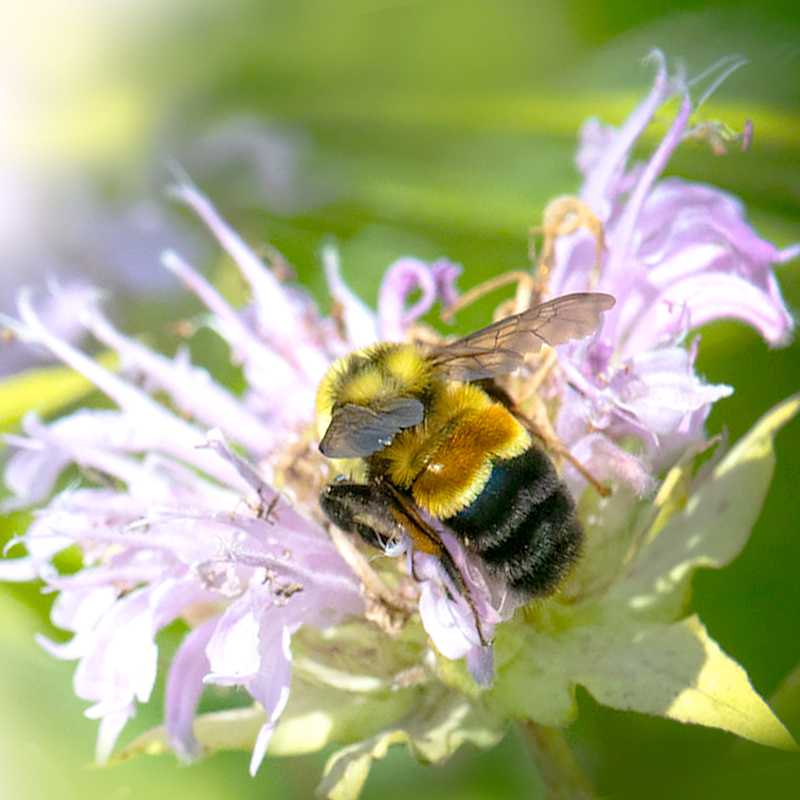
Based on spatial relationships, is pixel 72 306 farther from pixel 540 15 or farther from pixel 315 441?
pixel 540 15

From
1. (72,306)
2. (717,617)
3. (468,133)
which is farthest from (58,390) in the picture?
(717,617)

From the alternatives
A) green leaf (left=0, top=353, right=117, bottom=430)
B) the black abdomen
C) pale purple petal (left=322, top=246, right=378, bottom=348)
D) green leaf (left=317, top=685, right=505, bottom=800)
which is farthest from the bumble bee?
green leaf (left=0, top=353, right=117, bottom=430)

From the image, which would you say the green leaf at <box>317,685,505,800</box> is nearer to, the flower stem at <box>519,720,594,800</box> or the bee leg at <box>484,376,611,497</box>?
the flower stem at <box>519,720,594,800</box>

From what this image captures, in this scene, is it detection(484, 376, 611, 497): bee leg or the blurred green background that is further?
the blurred green background

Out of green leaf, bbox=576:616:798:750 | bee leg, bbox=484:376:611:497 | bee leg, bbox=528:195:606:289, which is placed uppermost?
bee leg, bbox=528:195:606:289

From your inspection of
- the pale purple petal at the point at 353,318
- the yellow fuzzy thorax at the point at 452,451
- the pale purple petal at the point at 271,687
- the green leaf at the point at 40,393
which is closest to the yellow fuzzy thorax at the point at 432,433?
the yellow fuzzy thorax at the point at 452,451

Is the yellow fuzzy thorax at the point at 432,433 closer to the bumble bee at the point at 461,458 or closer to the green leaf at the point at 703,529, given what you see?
the bumble bee at the point at 461,458
